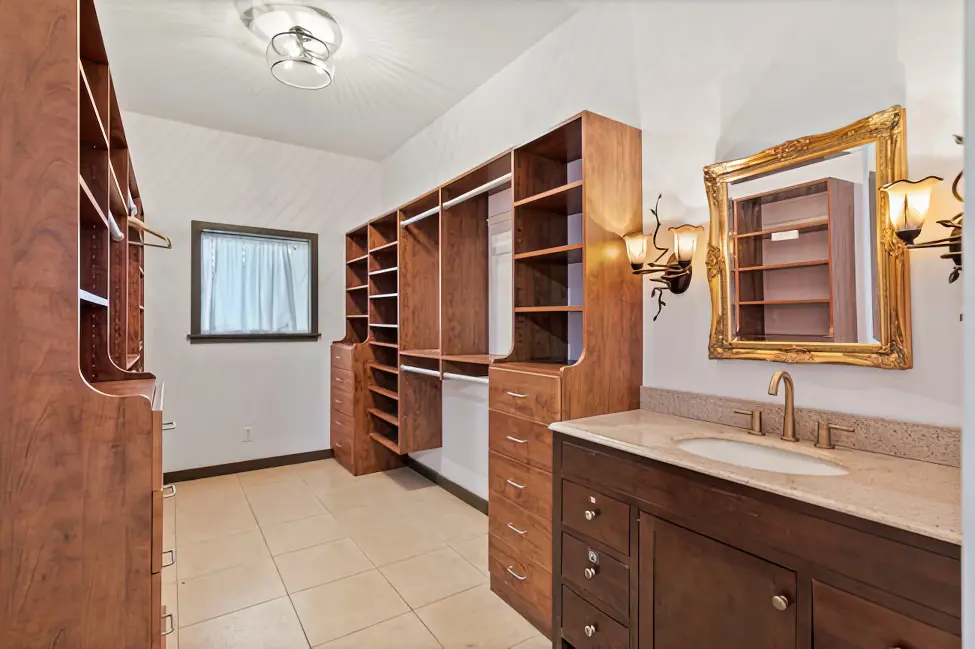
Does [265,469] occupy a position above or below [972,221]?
below

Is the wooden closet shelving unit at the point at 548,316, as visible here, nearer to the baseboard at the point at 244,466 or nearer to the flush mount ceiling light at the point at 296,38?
the flush mount ceiling light at the point at 296,38


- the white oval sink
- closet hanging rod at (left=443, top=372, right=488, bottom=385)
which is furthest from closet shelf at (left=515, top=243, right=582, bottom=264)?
the white oval sink

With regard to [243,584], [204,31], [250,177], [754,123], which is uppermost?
[204,31]

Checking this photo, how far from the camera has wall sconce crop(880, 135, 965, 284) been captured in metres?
1.37

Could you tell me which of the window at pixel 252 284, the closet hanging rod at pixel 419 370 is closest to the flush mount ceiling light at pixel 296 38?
the window at pixel 252 284

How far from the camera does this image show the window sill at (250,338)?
14.0 ft

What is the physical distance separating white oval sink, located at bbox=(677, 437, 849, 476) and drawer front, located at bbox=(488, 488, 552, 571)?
73 cm

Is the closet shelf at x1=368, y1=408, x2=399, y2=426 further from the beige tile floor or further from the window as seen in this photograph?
the window

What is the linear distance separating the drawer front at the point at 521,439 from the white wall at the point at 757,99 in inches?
24.0

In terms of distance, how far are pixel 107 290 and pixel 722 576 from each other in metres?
2.58

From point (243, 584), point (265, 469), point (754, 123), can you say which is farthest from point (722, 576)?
point (265, 469)

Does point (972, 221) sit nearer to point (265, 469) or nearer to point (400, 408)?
point (400, 408)

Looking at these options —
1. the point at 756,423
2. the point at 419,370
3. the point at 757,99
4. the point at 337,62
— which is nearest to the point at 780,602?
the point at 756,423

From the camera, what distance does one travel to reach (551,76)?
9.58 feet
